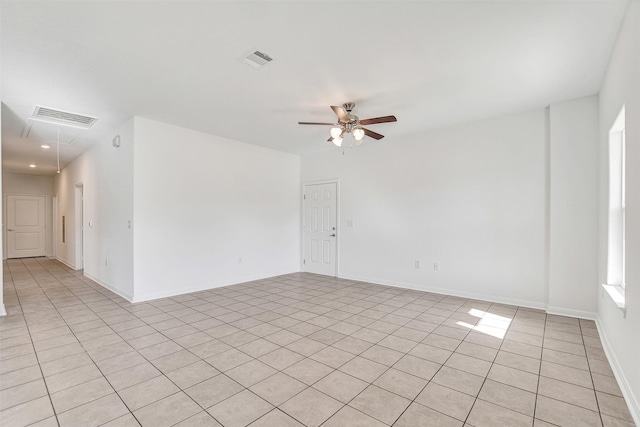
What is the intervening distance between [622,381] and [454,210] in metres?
2.75

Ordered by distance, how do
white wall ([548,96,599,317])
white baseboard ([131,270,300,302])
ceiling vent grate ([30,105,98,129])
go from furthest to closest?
white baseboard ([131,270,300,302]) → ceiling vent grate ([30,105,98,129]) → white wall ([548,96,599,317])

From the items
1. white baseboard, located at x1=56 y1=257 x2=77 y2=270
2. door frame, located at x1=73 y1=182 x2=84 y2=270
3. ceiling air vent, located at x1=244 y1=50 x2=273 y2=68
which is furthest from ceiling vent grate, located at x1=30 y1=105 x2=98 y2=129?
white baseboard, located at x1=56 y1=257 x2=77 y2=270

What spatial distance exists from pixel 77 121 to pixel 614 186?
266 inches

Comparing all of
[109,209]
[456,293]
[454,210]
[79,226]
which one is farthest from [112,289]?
[454,210]

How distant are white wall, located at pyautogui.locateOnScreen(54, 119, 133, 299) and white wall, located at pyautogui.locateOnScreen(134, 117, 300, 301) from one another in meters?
0.23

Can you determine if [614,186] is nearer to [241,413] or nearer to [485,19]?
[485,19]

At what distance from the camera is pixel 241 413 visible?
182cm

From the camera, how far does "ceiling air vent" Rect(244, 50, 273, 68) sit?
2551 millimetres

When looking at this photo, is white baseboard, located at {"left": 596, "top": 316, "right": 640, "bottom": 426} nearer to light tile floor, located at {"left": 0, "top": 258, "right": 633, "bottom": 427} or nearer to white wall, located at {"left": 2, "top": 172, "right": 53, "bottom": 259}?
light tile floor, located at {"left": 0, "top": 258, "right": 633, "bottom": 427}

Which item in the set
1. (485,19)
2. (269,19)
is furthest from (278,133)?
(485,19)

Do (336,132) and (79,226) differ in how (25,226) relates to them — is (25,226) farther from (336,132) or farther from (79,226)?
(336,132)

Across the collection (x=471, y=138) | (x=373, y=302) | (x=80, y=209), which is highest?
(x=471, y=138)

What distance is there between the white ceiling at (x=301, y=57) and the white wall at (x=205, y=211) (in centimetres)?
74

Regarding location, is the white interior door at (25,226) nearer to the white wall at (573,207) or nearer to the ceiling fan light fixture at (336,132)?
the ceiling fan light fixture at (336,132)
